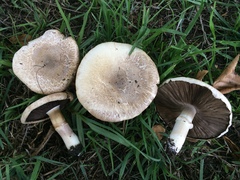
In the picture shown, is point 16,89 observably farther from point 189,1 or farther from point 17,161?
point 189,1

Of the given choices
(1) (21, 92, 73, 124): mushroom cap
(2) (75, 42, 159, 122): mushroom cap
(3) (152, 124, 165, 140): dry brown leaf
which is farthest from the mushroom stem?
(1) (21, 92, 73, 124): mushroom cap

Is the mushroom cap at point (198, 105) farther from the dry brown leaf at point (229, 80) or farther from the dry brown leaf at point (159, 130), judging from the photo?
the dry brown leaf at point (229, 80)

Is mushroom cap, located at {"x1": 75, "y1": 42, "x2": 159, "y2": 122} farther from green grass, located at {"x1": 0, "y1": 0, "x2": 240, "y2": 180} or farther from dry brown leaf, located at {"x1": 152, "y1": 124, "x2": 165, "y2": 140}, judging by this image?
dry brown leaf, located at {"x1": 152, "y1": 124, "x2": 165, "y2": 140}

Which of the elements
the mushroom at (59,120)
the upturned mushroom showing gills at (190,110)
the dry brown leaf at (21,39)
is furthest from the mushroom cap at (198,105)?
the dry brown leaf at (21,39)

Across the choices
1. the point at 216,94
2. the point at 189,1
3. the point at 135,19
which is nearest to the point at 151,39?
the point at 135,19

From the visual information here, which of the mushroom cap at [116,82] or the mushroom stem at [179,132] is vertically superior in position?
the mushroom cap at [116,82]

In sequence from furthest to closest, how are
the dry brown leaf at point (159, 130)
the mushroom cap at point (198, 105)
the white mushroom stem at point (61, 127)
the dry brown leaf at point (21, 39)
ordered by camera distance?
the dry brown leaf at point (21, 39) → the dry brown leaf at point (159, 130) → the white mushroom stem at point (61, 127) → the mushroom cap at point (198, 105)
